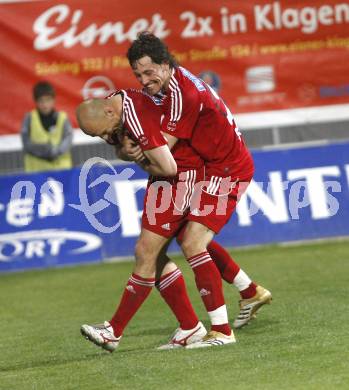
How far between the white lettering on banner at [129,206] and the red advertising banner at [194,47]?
192cm

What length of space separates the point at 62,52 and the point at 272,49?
9.34 ft

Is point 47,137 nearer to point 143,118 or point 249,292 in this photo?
point 249,292

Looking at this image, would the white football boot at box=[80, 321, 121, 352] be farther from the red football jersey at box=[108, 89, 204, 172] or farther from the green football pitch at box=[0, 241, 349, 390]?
the red football jersey at box=[108, 89, 204, 172]

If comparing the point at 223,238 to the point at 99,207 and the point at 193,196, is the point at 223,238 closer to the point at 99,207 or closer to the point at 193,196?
the point at 99,207

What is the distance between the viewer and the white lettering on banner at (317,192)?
13.8 meters

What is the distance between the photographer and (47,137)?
1434cm

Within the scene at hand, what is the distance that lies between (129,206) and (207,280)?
567 centimetres

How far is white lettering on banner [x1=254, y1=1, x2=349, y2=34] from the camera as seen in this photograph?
15367 millimetres

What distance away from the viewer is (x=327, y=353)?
23.8ft

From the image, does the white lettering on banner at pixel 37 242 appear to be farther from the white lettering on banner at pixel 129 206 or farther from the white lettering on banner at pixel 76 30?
the white lettering on banner at pixel 76 30

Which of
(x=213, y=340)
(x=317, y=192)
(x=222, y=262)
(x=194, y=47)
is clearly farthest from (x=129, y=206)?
(x=213, y=340)

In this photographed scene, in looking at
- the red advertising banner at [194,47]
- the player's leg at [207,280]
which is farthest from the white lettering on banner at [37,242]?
the player's leg at [207,280]

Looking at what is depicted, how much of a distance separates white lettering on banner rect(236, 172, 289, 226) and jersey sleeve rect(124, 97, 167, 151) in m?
6.05

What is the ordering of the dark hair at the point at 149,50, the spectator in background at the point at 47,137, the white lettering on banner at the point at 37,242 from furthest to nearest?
the spectator in background at the point at 47,137, the white lettering on banner at the point at 37,242, the dark hair at the point at 149,50
